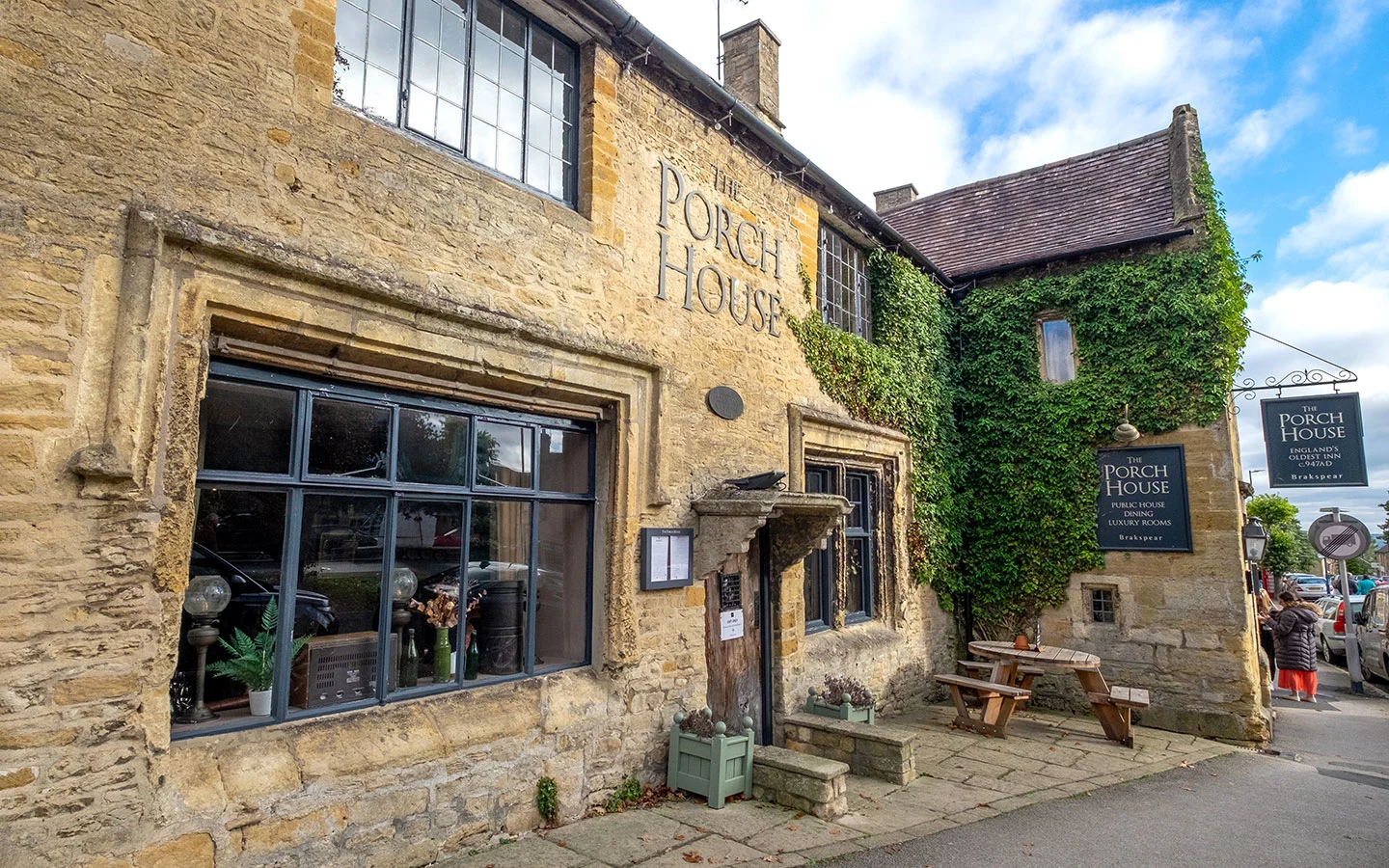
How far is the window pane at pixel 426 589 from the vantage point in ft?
15.0

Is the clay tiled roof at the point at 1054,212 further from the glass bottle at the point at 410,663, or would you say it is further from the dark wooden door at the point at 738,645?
the glass bottle at the point at 410,663

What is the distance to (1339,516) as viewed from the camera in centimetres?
1191

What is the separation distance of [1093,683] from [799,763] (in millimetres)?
4211

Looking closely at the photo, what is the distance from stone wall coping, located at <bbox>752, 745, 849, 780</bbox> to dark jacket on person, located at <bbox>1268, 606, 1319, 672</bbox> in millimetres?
9049

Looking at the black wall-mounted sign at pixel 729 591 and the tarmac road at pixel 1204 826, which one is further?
the black wall-mounted sign at pixel 729 591

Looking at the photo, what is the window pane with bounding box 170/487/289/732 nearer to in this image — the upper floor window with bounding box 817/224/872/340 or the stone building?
the upper floor window with bounding box 817/224/872/340

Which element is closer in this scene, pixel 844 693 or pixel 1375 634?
pixel 844 693

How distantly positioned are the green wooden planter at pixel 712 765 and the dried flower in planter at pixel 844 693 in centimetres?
164

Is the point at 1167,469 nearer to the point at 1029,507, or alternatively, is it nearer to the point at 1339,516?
the point at 1029,507

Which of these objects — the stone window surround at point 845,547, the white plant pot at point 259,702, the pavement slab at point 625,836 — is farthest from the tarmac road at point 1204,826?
the white plant pot at point 259,702

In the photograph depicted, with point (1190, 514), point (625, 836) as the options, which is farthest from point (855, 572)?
point (625, 836)

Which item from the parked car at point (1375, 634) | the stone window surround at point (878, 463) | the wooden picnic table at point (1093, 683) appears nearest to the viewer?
the stone window surround at point (878, 463)

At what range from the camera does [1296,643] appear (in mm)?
10867

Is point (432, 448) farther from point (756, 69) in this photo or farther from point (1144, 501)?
point (1144, 501)
